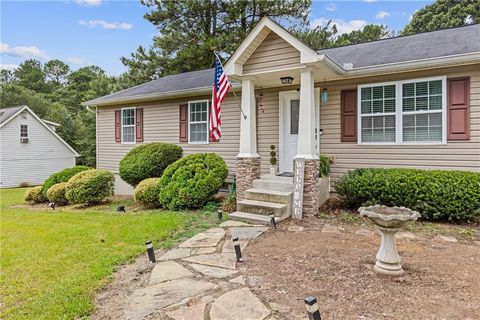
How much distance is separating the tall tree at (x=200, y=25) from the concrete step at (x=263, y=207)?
13380 millimetres

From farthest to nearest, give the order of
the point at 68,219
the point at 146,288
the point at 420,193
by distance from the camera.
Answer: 1. the point at 68,219
2. the point at 420,193
3. the point at 146,288

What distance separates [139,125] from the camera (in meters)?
11.1

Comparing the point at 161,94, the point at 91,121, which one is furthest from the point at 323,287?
the point at 91,121

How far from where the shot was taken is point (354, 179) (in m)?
6.46

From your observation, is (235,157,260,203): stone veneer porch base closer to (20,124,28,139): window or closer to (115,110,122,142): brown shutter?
(115,110,122,142): brown shutter

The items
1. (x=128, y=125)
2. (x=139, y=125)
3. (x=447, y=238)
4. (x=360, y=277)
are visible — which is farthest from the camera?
(x=128, y=125)

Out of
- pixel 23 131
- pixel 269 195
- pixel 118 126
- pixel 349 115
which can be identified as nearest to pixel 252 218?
pixel 269 195

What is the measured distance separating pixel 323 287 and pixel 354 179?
3794 mm

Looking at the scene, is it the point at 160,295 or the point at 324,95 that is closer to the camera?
the point at 160,295

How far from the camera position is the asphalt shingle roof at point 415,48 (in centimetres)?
639

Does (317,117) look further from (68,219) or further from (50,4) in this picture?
(50,4)

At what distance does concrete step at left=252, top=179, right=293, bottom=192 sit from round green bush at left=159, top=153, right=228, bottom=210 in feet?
3.45

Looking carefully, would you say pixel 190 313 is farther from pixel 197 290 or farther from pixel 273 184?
pixel 273 184

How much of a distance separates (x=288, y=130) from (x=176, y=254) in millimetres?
4761
